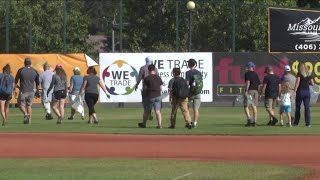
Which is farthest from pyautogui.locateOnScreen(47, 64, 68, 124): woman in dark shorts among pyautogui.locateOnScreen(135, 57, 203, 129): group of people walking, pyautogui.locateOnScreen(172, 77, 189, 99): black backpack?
pyautogui.locateOnScreen(172, 77, 189, 99): black backpack

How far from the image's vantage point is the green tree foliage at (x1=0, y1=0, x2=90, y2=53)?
185ft

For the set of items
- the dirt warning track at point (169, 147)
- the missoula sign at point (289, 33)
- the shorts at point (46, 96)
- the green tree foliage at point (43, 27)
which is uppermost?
the green tree foliage at point (43, 27)

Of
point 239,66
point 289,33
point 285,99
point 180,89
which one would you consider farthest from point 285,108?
point 289,33

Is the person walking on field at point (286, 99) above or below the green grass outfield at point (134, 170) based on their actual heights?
above

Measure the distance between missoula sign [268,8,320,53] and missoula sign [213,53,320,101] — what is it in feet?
1.21

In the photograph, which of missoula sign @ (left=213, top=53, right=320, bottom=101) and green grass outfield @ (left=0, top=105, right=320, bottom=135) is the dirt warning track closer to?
green grass outfield @ (left=0, top=105, right=320, bottom=135)

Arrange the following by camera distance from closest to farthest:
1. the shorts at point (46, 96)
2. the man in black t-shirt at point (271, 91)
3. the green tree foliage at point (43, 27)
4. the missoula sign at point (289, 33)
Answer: the man in black t-shirt at point (271, 91) < the shorts at point (46, 96) < the missoula sign at point (289, 33) < the green tree foliage at point (43, 27)

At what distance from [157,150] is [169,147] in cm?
72

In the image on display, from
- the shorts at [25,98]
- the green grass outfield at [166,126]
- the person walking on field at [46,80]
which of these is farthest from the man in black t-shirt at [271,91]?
the person walking on field at [46,80]

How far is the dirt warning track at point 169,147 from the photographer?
17969 millimetres

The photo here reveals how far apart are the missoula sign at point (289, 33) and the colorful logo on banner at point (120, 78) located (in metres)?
6.62

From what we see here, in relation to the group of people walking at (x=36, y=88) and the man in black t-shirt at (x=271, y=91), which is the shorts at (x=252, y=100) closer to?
the man in black t-shirt at (x=271, y=91)

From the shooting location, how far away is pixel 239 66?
42188mm

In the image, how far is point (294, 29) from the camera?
1662 inches
